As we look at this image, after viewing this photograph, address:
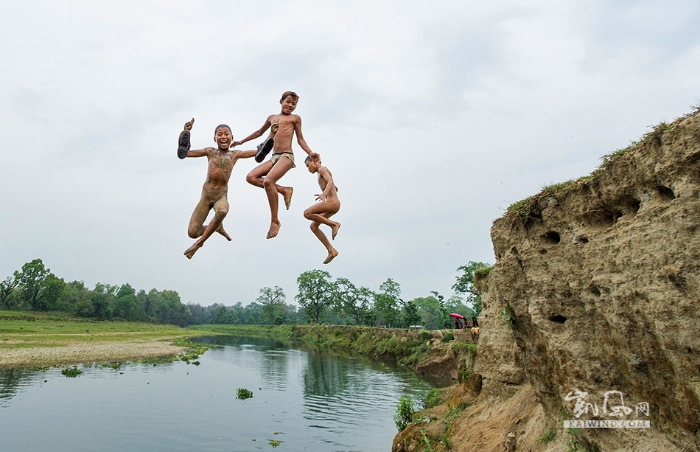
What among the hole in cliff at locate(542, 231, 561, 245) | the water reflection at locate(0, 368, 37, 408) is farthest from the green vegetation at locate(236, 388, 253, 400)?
the hole in cliff at locate(542, 231, 561, 245)

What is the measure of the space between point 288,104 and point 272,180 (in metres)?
1.33

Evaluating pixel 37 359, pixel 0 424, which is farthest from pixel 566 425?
pixel 37 359

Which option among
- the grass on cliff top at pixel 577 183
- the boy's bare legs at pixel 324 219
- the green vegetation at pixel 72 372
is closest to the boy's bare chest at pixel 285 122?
the boy's bare legs at pixel 324 219

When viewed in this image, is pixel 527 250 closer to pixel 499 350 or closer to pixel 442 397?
pixel 499 350

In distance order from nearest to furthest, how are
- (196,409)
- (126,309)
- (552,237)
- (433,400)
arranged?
1. (552,237)
2. (433,400)
3. (196,409)
4. (126,309)

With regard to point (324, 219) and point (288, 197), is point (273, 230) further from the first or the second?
point (324, 219)

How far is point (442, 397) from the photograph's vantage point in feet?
70.9

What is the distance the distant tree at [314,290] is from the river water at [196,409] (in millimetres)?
43892

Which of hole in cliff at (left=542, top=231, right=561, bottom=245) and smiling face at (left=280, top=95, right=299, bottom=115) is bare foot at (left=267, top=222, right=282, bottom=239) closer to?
smiling face at (left=280, top=95, right=299, bottom=115)

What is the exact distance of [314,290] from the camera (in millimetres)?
87312

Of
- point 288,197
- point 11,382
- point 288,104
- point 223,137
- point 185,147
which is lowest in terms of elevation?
point 11,382

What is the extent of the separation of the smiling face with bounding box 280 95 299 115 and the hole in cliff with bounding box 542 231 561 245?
5484 mm

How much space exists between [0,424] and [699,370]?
83.4ft

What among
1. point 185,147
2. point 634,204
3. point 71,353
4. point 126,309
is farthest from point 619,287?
point 126,309
